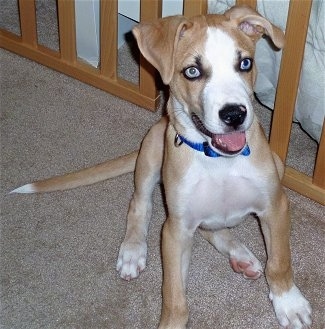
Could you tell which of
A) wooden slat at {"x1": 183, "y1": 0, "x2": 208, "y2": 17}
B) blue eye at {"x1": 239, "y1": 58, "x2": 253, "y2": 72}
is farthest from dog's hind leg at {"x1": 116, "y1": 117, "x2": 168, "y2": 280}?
blue eye at {"x1": 239, "y1": 58, "x2": 253, "y2": 72}

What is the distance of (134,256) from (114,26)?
0.95 m

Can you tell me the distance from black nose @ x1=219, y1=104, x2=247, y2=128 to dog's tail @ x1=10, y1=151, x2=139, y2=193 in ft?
2.66

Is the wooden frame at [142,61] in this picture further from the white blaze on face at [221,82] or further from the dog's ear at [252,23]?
the white blaze on face at [221,82]

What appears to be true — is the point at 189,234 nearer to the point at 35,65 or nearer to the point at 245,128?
the point at 245,128

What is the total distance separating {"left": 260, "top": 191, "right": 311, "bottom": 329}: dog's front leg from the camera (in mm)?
2525

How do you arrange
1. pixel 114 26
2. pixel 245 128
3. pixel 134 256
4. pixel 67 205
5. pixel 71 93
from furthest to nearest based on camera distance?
pixel 71 93 → pixel 114 26 → pixel 67 205 → pixel 134 256 → pixel 245 128

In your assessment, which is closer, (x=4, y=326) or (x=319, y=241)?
(x=4, y=326)

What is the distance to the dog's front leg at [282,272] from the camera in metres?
2.53

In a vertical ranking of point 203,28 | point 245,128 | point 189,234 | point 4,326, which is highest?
point 203,28

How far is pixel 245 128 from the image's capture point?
87.4 inches

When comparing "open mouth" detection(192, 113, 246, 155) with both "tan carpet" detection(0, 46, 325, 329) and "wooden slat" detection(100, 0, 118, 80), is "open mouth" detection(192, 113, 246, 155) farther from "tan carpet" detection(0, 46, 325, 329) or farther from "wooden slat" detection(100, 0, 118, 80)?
"wooden slat" detection(100, 0, 118, 80)

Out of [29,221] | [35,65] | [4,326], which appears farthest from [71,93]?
[4,326]

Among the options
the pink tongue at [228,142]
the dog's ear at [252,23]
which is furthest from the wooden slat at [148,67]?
the pink tongue at [228,142]

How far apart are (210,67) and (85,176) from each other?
0.87 metres
